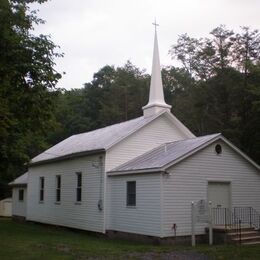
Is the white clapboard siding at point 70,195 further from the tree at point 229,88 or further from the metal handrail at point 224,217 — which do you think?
the tree at point 229,88

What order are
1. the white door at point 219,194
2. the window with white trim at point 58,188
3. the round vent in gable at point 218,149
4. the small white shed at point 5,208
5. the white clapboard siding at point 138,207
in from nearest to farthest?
1. the white clapboard siding at point 138,207
2. the white door at point 219,194
3. the round vent in gable at point 218,149
4. the window with white trim at point 58,188
5. the small white shed at point 5,208

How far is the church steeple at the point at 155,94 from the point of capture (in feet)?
87.6

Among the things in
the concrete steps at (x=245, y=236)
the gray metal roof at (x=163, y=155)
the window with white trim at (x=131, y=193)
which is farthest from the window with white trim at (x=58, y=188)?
the concrete steps at (x=245, y=236)

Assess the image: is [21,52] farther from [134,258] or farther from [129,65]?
[129,65]

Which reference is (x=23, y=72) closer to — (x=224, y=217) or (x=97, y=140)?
(x=97, y=140)

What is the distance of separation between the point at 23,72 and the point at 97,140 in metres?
9.12

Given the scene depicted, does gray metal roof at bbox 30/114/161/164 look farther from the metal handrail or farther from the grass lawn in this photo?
the grass lawn

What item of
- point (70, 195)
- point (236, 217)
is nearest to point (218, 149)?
point (236, 217)

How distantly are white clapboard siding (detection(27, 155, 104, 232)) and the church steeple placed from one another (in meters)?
4.25

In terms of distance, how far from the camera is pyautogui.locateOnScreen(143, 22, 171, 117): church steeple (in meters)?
26.7

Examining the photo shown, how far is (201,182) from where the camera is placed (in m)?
21.6

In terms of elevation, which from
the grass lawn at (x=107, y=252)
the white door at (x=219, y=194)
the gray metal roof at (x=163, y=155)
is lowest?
the grass lawn at (x=107, y=252)

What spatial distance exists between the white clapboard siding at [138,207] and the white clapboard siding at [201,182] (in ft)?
1.44

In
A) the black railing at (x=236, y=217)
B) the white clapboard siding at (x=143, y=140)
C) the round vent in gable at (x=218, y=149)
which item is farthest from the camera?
the white clapboard siding at (x=143, y=140)
